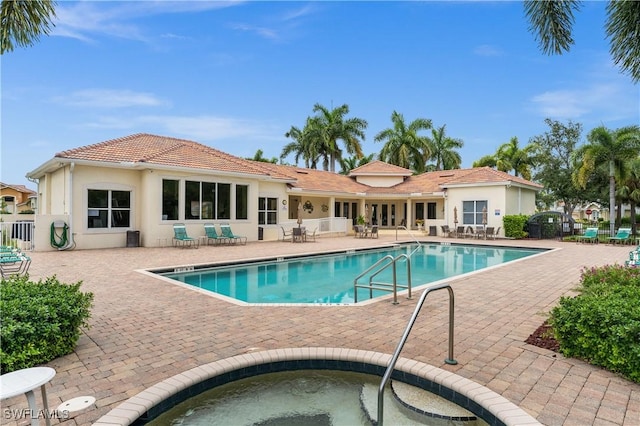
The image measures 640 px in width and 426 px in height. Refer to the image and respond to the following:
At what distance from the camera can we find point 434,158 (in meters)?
43.8

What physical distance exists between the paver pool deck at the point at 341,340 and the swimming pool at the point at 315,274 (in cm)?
199

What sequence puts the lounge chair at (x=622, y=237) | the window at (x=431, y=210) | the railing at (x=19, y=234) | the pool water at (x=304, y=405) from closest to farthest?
the pool water at (x=304, y=405), the railing at (x=19, y=234), the lounge chair at (x=622, y=237), the window at (x=431, y=210)

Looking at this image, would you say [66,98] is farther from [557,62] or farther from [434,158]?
[434,158]

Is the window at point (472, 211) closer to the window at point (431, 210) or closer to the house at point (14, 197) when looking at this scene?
the window at point (431, 210)

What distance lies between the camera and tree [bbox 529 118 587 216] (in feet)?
114

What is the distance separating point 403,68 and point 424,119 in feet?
70.6

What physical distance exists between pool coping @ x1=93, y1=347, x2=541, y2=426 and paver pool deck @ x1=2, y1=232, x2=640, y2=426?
6.6 inches

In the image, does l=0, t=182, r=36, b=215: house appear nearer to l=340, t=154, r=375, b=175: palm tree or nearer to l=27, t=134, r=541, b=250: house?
l=27, t=134, r=541, b=250: house

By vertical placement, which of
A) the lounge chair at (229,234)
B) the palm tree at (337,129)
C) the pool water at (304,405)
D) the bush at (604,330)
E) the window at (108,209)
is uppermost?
the palm tree at (337,129)

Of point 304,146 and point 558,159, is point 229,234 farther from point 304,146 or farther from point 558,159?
point 558,159

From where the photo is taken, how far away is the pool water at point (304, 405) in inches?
145

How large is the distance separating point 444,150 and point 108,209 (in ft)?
122

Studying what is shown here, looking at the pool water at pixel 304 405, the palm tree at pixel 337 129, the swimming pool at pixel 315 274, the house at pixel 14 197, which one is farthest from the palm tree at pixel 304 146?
the pool water at pixel 304 405

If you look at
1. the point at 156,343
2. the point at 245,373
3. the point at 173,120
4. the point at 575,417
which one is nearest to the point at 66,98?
the point at 173,120
